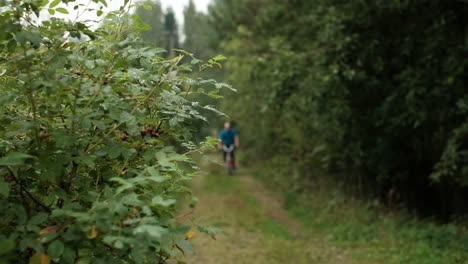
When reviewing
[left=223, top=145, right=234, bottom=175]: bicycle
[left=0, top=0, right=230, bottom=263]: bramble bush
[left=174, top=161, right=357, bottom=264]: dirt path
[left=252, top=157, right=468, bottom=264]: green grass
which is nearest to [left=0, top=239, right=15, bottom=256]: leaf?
[left=0, top=0, right=230, bottom=263]: bramble bush

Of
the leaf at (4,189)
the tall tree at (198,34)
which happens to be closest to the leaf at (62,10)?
the leaf at (4,189)

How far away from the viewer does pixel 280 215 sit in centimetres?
1259

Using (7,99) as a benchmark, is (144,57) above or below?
above

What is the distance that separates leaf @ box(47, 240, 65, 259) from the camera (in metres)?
2.20

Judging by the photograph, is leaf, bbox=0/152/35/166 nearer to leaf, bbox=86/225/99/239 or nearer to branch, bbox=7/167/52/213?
branch, bbox=7/167/52/213

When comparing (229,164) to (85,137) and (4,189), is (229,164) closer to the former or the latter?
(85,137)

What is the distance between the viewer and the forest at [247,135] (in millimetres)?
2377

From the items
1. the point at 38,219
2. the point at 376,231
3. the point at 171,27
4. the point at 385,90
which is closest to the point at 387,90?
the point at 385,90

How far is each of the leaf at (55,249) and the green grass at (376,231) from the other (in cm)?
613

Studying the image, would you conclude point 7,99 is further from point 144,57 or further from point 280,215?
point 280,215

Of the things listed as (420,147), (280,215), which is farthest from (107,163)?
(280,215)

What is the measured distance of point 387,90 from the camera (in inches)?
408

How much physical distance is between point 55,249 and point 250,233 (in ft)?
A: 26.7

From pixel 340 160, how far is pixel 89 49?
11905mm
